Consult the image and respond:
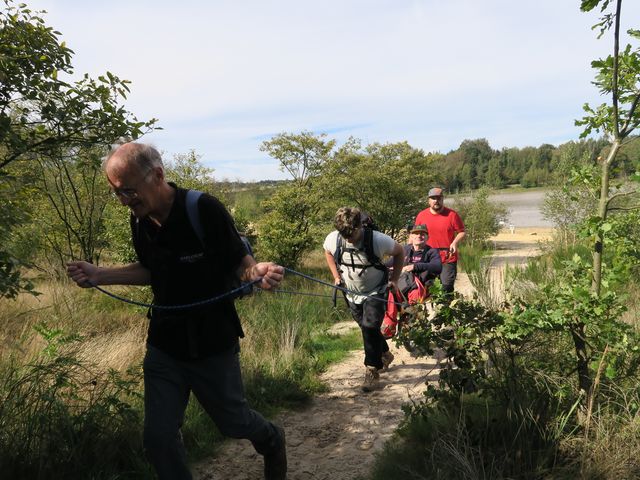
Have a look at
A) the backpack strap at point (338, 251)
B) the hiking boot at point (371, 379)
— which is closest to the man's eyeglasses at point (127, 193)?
the backpack strap at point (338, 251)

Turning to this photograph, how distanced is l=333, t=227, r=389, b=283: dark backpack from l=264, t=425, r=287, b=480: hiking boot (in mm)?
1893

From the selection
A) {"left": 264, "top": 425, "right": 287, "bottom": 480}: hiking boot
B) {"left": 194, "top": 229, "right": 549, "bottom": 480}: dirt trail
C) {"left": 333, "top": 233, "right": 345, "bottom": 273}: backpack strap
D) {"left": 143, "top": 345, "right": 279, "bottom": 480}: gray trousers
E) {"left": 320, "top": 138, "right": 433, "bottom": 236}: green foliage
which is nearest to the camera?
{"left": 143, "top": 345, "right": 279, "bottom": 480}: gray trousers

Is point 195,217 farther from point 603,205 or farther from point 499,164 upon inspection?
point 499,164

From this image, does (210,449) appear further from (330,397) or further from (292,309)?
(292,309)

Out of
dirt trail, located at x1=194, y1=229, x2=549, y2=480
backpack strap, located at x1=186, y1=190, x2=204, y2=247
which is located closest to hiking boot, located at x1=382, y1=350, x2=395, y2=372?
dirt trail, located at x1=194, y1=229, x2=549, y2=480

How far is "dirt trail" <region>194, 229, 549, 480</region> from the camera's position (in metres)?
3.27

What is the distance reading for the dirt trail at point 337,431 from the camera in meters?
3.27

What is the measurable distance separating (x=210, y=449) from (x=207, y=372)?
1.29 metres

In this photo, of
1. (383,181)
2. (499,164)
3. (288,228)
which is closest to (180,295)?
(288,228)

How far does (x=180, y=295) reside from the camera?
249 cm

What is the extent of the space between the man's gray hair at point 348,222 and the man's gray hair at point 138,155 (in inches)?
86.3

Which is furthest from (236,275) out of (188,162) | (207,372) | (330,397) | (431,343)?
(188,162)

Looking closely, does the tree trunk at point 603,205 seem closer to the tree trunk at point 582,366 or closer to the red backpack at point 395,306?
the tree trunk at point 582,366

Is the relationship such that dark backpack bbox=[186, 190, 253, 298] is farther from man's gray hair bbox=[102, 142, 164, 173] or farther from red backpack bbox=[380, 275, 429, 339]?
red backpack bbox=[380, 275, 429, 339]
